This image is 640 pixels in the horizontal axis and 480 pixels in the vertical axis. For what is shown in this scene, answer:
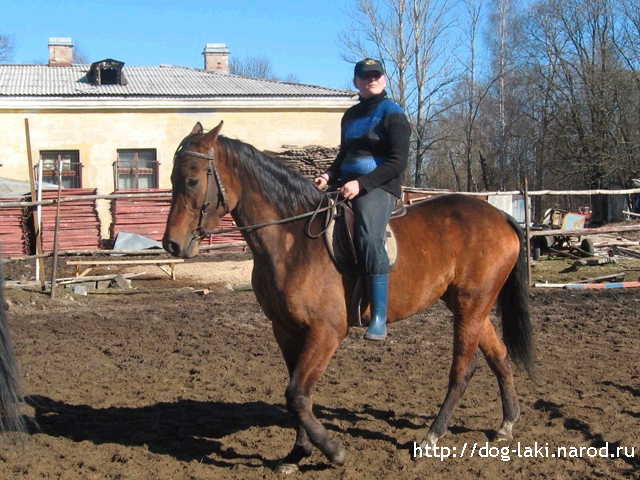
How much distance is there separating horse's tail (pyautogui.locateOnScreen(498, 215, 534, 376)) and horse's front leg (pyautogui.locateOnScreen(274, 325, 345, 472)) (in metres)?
1.75

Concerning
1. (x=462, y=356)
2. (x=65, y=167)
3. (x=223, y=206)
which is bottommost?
(x=462, y=356)

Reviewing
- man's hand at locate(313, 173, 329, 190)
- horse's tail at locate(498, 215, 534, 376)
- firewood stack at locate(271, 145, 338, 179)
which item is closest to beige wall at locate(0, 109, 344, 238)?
firewood stack at locate(271, 145, 338, 179)

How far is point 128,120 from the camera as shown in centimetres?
2408

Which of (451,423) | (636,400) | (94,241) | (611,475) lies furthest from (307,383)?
(94,241)

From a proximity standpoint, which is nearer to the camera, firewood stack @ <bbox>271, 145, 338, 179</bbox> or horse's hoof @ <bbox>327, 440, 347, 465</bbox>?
horse's hoof @ <bbox>327, 440, 347, 465</bbox>

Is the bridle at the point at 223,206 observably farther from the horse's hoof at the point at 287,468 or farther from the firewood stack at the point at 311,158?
the firewood stack at the point at 311,158

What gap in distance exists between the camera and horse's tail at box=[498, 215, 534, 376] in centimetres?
512

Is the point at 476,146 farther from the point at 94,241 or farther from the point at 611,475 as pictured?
the point at 611,475

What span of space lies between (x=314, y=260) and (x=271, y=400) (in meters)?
1.93

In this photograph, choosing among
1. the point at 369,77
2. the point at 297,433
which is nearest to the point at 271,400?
the point at 297,433

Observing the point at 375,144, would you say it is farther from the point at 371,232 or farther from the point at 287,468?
the point at 287,468

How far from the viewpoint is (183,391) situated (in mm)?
5848

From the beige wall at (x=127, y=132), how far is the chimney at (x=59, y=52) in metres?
6.41

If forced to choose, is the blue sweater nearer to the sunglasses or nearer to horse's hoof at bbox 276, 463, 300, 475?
the sunglasses
